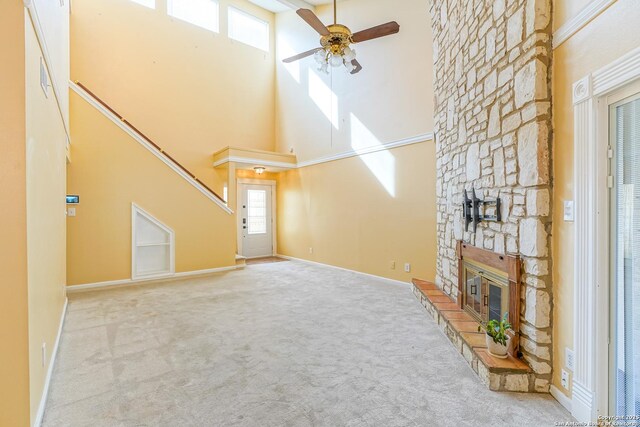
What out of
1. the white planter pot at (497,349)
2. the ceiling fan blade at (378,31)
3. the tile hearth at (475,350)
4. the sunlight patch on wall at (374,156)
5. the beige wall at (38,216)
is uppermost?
the ceiling fan blade at (378,31)

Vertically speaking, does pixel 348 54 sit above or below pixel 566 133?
above

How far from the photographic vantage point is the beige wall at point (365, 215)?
16.0ft

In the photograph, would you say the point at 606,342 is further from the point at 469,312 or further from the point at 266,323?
the point at 266,323

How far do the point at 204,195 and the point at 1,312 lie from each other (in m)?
4.77

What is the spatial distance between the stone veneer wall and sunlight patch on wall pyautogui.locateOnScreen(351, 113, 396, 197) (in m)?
1.63

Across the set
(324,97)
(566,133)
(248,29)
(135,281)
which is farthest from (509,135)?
(248,29)

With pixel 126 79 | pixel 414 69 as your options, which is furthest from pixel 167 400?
pixel 126 79

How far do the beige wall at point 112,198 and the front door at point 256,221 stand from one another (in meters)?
2.12

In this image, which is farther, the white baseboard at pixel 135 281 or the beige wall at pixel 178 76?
the beige wall at pixel 178 76

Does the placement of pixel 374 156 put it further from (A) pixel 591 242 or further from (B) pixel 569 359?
(B) pixel 569 359

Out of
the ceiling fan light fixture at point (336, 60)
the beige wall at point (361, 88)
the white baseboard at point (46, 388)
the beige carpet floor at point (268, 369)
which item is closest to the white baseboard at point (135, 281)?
the beige carpet floor at point (268, 369)

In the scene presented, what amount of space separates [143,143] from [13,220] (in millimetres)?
4327

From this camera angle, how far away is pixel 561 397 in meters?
2.04

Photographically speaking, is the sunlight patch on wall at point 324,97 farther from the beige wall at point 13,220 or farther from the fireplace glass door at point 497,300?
the beige wall at point 13,220
